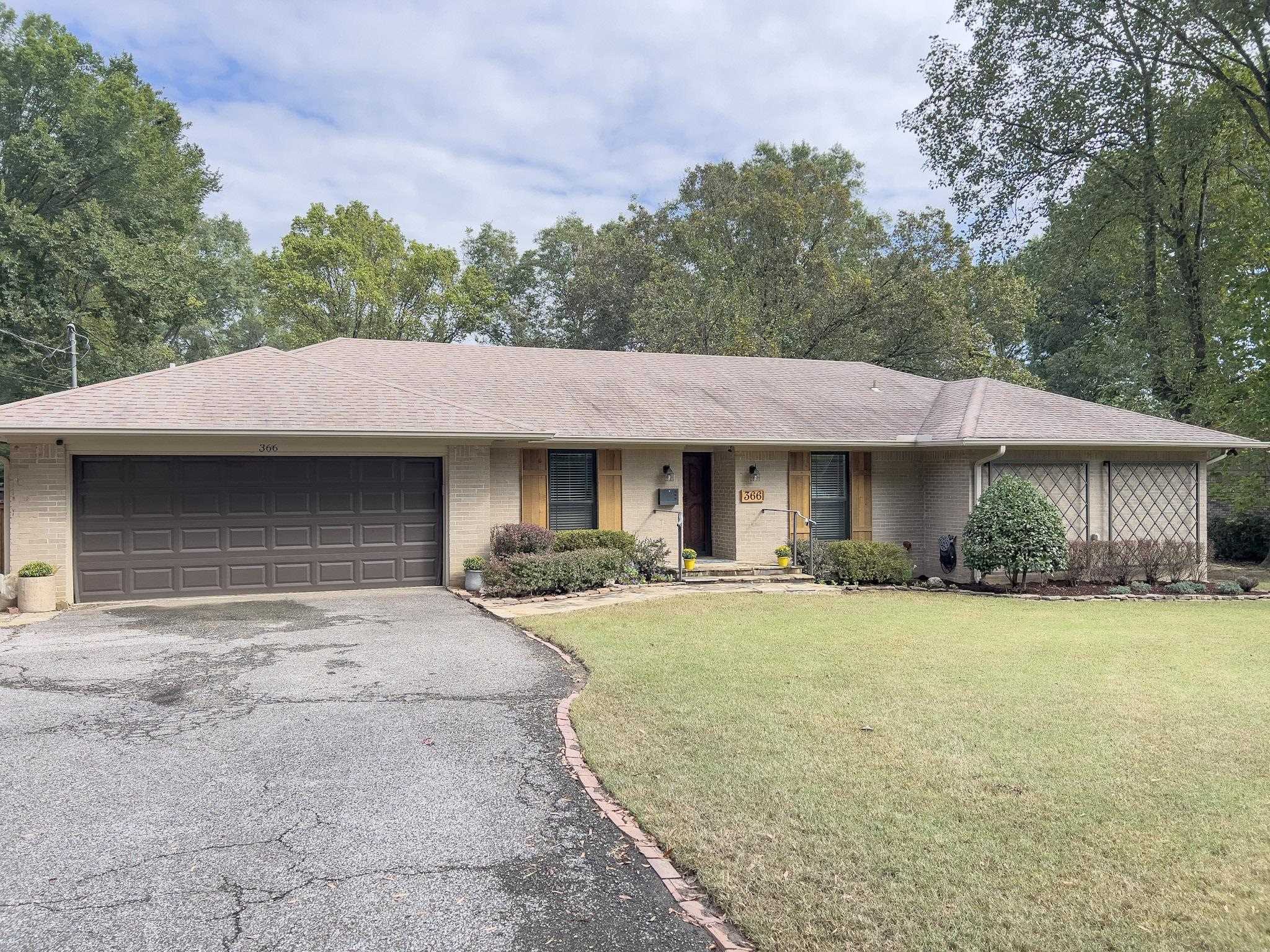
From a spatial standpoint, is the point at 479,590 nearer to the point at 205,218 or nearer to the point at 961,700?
the point at 961,700

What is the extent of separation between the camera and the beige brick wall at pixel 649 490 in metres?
13.4

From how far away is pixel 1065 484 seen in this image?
13.5 metres

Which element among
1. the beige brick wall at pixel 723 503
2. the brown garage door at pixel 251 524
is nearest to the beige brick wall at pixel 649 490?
the beige brick wall at pixel 723 503

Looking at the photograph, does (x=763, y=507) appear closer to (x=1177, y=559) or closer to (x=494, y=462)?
(x=494, y=462)

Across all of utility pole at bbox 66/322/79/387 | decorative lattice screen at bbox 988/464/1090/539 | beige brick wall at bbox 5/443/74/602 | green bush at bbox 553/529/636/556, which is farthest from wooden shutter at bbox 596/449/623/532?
utility pole at bbox 66/322/79/387

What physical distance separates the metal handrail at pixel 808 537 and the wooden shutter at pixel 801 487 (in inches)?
3.2

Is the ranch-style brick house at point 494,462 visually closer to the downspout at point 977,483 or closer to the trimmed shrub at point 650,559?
the downspout at point 977,483

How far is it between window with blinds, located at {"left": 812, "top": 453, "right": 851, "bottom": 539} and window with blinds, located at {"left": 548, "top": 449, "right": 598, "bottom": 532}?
4.09 meters

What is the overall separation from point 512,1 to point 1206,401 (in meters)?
17.3

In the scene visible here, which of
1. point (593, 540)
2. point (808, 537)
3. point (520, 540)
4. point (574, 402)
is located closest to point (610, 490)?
point (593, 540)

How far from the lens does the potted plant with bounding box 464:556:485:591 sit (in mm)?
11539

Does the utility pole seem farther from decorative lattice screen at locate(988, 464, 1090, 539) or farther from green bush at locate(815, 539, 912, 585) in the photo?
decorative lattice screen at locate(988, 464, 1090, 539)

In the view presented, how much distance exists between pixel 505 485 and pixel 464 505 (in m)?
0.87

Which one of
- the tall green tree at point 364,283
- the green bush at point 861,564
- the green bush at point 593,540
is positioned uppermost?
the tall green tree at point 364,283
